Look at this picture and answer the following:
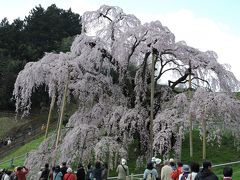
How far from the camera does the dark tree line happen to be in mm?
55062

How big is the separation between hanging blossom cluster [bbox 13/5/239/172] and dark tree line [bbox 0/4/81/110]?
1240 inches

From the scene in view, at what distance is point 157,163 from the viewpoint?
14.2 m

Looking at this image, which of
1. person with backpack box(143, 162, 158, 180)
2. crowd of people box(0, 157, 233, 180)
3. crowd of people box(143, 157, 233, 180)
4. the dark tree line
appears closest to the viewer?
Answer: crowd of people box(143, 157, 233, 180)

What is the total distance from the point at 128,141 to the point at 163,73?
4.72 m

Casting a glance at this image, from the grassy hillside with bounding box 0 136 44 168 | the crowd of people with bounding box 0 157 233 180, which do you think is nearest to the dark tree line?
the grassy hillside with bounding box 0 136 44 168

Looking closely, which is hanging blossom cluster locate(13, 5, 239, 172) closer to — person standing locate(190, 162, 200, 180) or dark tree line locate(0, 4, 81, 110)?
person standing locate(190, 162, 200, 180)

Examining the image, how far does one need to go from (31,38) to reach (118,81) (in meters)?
41.9

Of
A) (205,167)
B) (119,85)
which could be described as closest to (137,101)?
(119,85)

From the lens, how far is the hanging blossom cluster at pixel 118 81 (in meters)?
21.5

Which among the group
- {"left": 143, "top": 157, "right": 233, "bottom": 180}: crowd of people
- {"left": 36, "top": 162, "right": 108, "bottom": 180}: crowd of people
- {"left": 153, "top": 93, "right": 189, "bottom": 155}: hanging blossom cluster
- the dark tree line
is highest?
the dark tree line

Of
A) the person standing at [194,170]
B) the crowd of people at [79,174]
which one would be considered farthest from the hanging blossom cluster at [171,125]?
the person standing at [194,170]

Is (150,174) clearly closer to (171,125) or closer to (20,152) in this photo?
(171,125)

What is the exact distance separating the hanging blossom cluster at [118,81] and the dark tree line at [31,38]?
1240 inches

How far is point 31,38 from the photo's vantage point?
64438 mm
